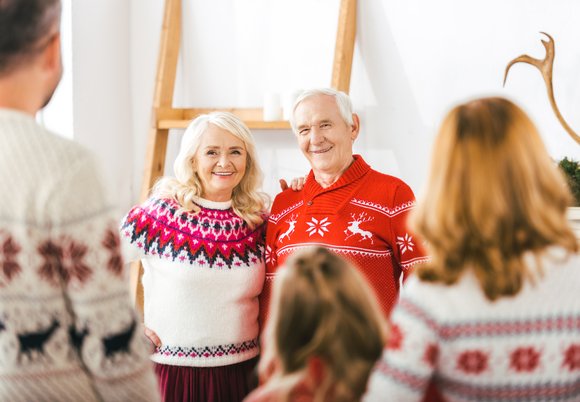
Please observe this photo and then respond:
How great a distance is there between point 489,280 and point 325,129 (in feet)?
3.77

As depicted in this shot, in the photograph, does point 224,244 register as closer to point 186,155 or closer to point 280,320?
point 186,155

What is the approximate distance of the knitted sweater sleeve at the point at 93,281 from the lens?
0.96 metres

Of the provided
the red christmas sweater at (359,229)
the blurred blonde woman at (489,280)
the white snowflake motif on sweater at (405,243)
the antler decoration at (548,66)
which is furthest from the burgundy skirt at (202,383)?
the antler decoration at (548,66)

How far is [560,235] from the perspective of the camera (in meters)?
0.98

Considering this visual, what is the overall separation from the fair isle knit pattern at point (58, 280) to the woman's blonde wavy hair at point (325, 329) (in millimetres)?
219

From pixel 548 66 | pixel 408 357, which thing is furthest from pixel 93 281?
pixel 548 66

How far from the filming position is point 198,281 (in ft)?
6.13

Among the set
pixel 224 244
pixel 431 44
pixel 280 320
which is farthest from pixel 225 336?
pixel 431 44

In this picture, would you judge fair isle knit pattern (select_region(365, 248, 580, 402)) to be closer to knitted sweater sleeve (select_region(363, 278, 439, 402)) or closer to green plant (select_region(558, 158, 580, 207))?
knitted sweater sleeve (select_region(363, 278, 439, 402))

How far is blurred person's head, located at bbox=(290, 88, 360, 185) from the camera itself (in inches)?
80.1

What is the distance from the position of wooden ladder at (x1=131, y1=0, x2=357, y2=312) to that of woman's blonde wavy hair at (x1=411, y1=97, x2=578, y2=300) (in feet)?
5.71

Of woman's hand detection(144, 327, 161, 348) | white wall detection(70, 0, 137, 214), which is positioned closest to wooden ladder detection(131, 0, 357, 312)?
white wall detection(70, 0, 137, 214)

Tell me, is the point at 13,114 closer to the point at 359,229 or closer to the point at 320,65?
the point at 359,229

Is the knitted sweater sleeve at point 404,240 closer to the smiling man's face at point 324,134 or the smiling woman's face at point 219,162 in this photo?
the smiling man's face at point 324,134
